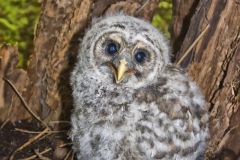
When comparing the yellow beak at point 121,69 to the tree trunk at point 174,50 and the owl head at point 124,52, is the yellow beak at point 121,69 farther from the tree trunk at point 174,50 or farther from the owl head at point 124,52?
the tree trunk at point 174,50

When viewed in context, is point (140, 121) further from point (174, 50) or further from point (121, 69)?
point (174, 50)

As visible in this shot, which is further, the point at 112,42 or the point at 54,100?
the point at 54,100

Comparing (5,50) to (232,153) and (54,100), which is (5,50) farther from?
(232,153)

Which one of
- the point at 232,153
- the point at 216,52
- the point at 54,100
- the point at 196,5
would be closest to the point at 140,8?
the point at 196,5

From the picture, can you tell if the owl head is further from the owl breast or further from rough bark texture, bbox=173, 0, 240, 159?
rough bark texture, bbox=173, 0, 240, 159

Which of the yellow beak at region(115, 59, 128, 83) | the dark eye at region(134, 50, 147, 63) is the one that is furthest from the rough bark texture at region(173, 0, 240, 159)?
the yellow beak at region(115, 59, 128, 83)

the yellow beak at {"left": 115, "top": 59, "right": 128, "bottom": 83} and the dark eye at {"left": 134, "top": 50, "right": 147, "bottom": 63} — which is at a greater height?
the dark eye at {"left": 134, "top": 50, "right": 147, "bottom": 63}
